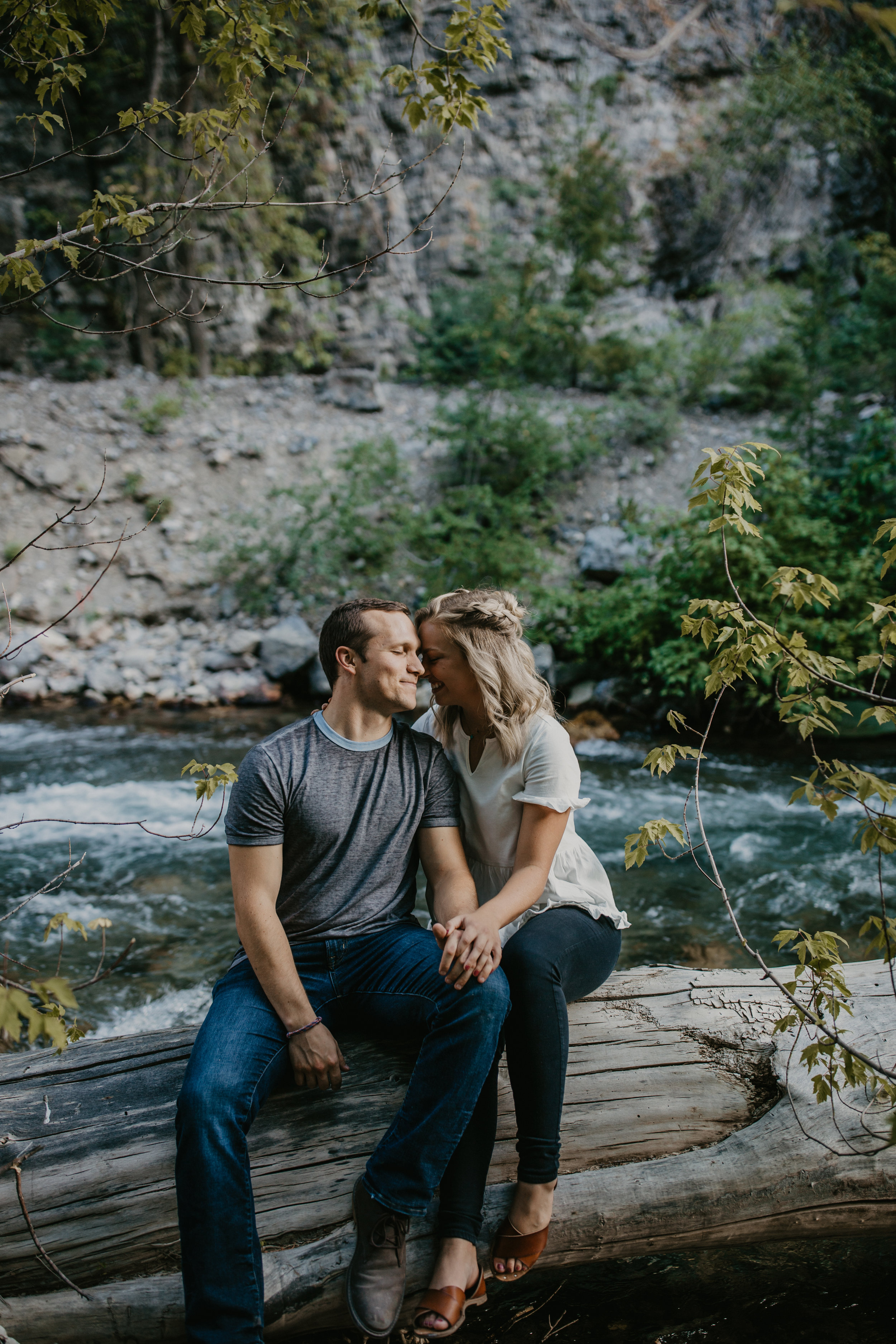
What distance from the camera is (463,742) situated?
240cm

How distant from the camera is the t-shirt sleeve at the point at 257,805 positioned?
80.8 inches

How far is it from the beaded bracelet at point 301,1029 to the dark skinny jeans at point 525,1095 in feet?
1.38

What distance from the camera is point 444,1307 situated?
5.85 feet

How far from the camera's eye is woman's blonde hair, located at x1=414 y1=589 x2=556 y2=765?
222cm

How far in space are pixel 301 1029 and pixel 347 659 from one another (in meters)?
0.94

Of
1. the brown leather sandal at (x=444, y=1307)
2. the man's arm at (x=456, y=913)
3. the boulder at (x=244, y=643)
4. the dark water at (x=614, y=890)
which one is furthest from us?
the boulder at (x=244, y=643)

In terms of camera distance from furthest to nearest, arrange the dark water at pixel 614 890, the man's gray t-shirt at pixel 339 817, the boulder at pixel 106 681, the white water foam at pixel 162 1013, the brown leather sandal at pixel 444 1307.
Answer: the boulder at pixel 106 681 → the white water foam at pixel 162 1013 → the man's gray t-shirt at pixel 339 817 → the dark water at pixel 614 890 → the brown leather sandal at pixel 444 1307

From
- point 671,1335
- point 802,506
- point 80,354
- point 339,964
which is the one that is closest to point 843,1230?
point 671,1335

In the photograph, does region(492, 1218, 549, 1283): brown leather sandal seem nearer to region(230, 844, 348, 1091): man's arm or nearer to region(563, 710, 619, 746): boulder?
region(230, 844, 348, 1091): man's arm

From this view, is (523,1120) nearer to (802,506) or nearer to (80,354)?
(802,506)

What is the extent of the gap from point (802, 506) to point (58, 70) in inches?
248

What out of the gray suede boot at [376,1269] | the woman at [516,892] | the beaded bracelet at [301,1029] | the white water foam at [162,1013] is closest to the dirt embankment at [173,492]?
the white water foam at [162,1013]

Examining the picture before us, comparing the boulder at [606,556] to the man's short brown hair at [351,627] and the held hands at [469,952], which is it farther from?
the held hands at [469,952]

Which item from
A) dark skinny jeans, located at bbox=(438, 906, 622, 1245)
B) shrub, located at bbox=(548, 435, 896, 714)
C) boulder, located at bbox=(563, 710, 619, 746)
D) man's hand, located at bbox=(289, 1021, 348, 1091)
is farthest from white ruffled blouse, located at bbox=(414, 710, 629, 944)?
boulder, located at bbox=(563, 710, 619, 746)
